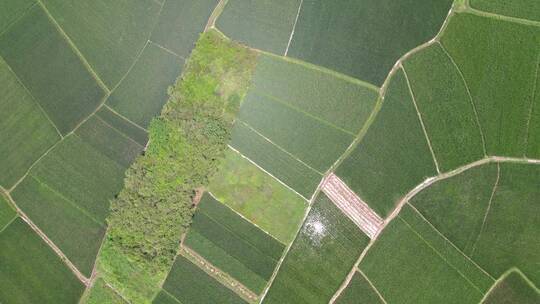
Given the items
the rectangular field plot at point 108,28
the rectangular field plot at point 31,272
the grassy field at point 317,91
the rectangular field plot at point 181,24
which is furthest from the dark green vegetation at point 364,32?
the rectangular field plot at point 31,272

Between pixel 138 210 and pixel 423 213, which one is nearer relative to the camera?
pixel 423 213

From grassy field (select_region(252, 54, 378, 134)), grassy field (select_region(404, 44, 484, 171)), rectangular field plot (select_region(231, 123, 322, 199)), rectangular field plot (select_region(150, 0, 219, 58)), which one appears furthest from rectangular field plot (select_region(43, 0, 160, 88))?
grassy field (select_region(404, 44, 484, 171))

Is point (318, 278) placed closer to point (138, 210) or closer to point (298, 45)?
point (138, 210)

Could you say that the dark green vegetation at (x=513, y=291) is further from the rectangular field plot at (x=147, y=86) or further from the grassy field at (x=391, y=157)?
the rectangular field plot at (x=147, y=86)

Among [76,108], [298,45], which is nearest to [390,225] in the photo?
[298,45]

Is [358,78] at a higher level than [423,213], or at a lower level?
higher

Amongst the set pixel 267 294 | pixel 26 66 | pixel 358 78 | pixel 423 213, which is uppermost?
pixel 358 78
